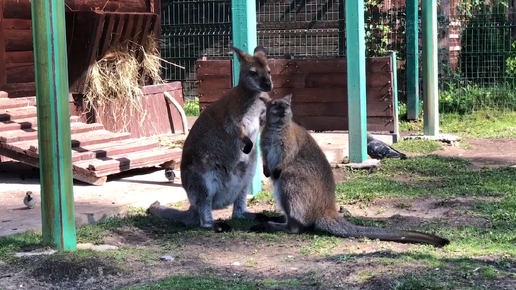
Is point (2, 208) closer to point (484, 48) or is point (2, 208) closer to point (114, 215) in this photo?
point (114, 215)

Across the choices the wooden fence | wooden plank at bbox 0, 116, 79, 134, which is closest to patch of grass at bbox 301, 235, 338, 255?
wooden plank at bbox 0, 116, 79, 134

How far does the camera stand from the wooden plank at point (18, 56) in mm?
10102

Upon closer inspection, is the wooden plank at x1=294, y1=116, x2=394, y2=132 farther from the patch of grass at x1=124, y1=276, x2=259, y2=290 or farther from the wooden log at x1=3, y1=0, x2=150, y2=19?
the patch of grass at x1=124, y1=276, x2=259, y2=290

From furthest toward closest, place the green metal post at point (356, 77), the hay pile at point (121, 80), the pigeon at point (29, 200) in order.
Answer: the hay pile at point (121, 80) < the green metal post at point (356, 77) < the pigeon at point (29, 200)

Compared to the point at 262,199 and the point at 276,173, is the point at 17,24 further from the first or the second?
the point at 276,173

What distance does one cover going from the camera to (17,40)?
10.2 metres

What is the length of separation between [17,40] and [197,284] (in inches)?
249

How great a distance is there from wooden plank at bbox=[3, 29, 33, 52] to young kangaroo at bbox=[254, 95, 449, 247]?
4.63 m

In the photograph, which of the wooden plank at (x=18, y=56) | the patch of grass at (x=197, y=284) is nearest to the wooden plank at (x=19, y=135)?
the wooden plank at (x=18, y=56)

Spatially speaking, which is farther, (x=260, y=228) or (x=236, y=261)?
(x=260, y=228)

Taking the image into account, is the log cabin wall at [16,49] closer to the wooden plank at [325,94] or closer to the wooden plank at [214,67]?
the wooden plank at [214,67]

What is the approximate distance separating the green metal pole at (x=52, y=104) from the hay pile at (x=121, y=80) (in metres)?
5.10

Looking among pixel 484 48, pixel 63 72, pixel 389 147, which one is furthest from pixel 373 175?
pixel 484 48

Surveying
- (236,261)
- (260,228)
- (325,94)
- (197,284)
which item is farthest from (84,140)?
(325,94)
